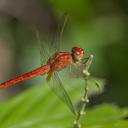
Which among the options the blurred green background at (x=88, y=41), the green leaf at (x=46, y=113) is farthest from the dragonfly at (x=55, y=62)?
the blurred green background at (x=88, y=41)

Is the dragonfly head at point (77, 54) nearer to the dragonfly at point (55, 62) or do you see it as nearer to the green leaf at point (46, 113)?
the dragonfly at point (55, 62)

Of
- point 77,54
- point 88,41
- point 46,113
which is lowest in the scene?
point 46,113

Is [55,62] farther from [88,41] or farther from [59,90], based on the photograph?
[88,41]

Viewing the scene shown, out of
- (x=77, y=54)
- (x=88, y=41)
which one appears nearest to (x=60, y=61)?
(x=77, y=54)

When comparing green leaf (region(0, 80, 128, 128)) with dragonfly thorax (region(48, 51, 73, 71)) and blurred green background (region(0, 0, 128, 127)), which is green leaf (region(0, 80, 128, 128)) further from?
blurred green background (region(0, 0, 128, 127))

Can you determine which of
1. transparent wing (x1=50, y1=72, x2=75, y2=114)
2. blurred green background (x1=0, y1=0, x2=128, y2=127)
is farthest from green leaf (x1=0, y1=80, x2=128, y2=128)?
blurred green background (x1=0, y1=0, x2=128, y2=127)

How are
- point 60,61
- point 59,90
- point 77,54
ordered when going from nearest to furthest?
point 59,90 < point 77,54 < point 60,61

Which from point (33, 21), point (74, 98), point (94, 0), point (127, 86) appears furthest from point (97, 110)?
point (33, 21)

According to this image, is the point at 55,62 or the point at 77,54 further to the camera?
the point at 55,62

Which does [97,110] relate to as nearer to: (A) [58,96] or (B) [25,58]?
(A) [58,96]
